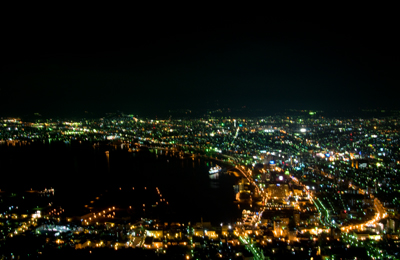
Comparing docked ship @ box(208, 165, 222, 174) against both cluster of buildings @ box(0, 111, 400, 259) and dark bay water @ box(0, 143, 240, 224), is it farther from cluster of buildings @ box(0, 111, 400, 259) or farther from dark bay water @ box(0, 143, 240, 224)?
cluster of buildings @ box(0, 111, 400, 259)

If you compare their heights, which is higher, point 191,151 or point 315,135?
point 315,135

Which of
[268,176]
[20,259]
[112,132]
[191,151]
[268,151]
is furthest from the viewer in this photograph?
[112,132]

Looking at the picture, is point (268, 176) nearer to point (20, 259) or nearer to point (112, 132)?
point (20, 259)

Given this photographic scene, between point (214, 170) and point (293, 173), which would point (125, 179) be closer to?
point (214, 170)

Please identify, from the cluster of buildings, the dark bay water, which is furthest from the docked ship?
the cluster of buildings

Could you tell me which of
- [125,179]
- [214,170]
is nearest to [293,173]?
[214,170]

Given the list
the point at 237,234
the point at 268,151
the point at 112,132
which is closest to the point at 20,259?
the point at 237,234

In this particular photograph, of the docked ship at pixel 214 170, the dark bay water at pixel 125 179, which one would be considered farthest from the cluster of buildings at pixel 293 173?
the docked ship at pixel 214 170

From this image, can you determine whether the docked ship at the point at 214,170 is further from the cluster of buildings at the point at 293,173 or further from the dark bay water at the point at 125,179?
Result: the cluster of buildings at the point at 293,173

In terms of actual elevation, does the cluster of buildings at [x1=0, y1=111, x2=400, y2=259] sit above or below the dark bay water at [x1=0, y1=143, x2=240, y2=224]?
above
